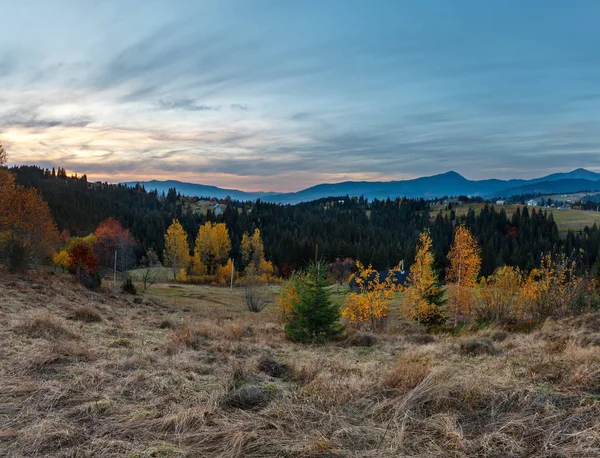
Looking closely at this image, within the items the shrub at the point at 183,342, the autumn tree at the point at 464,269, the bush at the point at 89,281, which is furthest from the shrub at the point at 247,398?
the bush at the point at 89,281

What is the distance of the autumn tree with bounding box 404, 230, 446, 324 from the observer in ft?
89.4

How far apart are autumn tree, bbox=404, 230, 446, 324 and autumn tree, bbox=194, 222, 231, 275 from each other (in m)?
60.1

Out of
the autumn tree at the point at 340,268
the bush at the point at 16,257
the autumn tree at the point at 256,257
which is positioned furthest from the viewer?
the autumn tree at the point at 340,268

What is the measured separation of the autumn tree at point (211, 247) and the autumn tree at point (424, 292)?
6009 centimetres

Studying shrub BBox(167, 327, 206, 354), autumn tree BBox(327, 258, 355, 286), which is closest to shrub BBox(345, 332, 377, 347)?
shrub BBox(167, 327, 206, 354)

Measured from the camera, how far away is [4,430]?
170 inches

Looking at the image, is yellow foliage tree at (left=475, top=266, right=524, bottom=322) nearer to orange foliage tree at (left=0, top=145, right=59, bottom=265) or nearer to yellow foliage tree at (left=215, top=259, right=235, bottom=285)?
orange foliage tree at (left=0, top=145, right=59, bottom=265)

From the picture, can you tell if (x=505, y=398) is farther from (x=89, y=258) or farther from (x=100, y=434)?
(x=89, y=258)

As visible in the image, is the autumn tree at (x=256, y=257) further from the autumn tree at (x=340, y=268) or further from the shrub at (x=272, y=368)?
the shrub at (x=272, y=368)

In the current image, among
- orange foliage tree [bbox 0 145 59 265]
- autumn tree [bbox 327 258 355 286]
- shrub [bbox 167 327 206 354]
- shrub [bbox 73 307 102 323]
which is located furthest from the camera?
autumn tree [bbox 327 258 355 286]

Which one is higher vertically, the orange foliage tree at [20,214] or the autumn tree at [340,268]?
the orange foliage tree at [20,214]

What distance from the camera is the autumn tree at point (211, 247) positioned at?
81562mm

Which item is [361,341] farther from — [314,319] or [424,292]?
[424,292]

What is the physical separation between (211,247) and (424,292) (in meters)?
61.9
